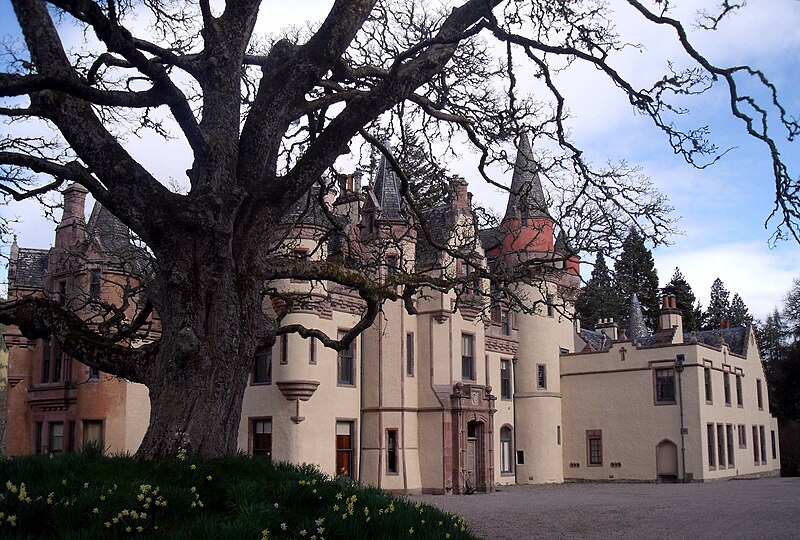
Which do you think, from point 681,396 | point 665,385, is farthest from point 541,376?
point 681,396

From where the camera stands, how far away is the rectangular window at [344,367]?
30470 mm

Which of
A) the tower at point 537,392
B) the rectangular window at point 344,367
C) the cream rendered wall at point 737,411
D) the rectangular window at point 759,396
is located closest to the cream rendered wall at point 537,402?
the tower at point 537,392

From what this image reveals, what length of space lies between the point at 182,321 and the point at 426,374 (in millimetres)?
24634

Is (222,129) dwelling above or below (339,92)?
below

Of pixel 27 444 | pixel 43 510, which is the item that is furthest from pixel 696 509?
pixel 27 444

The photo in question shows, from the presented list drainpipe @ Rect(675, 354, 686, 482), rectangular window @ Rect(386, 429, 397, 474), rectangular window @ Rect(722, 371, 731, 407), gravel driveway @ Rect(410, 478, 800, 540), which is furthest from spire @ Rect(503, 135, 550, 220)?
rectangular window @ Rect(722, 371, 731, 407)

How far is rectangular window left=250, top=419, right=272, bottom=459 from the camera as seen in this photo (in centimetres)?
2888

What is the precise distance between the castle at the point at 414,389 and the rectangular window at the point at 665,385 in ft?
0.23

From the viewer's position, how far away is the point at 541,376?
41250 millimetres

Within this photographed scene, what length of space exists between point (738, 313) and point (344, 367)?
67.8 m

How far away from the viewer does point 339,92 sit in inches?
413

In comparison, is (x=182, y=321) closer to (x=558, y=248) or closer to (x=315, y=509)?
(x=315, y=509)

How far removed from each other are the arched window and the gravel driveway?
6.21 metres

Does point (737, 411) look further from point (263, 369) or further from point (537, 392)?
point (263, 369)
